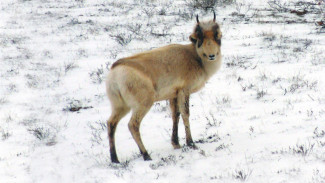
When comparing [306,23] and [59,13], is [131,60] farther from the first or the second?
[59,13]

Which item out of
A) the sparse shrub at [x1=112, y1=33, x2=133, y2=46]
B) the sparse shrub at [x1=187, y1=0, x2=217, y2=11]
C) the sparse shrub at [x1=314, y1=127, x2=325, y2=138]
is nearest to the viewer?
the sparse shrub at [x1=314, y1=127, x2=325, y2=138]

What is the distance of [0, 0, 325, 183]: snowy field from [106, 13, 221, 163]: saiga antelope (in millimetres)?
584

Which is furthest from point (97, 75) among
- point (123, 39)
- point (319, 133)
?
point (319, 133)

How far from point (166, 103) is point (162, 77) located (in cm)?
234

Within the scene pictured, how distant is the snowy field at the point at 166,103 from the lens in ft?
16.7

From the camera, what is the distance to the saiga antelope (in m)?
5.27

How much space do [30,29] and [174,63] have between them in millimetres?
10935

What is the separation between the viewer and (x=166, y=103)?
7871mm

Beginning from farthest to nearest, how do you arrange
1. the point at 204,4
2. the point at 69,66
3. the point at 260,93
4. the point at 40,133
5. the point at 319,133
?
the point at 204,4
the point at 69,66
the point at 260,93
the point at 40,133
the point at 319,133

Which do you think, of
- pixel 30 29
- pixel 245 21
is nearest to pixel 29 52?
pixel 30 29

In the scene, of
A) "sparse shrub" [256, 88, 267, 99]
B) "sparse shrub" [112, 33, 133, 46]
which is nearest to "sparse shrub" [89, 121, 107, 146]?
"sparse shrub" [256, 88, 267, 99]

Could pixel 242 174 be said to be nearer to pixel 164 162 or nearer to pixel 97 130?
pixel 164 162

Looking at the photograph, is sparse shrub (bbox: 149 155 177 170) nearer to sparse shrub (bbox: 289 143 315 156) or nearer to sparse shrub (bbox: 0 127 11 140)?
sparse shrub (bbox: 289 143 315 156)

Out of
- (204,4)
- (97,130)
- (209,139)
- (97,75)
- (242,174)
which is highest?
(204,4)
